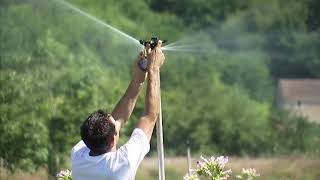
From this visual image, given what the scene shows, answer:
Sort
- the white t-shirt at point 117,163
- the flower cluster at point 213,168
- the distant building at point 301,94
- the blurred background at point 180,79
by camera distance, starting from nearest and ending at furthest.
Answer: the white t-shirt at point 117,163 < the flower cluster at point 213,168 < the blurred background at point 180,79 < the distant building at point 301,94

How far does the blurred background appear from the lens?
59.9 feet

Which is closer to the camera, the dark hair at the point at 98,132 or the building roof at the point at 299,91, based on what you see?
the dark hair at the point at 98,132

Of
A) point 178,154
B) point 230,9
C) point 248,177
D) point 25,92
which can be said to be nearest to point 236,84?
point 178,154

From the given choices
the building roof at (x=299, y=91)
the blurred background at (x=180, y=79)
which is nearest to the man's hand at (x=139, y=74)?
the blurred background at (x=180, y=79)

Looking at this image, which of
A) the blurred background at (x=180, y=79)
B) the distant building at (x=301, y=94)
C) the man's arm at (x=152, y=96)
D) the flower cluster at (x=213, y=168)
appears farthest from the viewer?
the distant building at (x=301, y=94)

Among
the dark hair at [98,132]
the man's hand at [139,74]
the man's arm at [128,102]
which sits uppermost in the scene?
the man's hand at [139,74]

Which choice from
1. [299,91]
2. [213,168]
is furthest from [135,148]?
[299,91]

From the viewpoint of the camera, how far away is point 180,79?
37656 millimetres

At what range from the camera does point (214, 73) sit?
42875 mm

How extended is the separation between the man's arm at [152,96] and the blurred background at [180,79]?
5.02 ft

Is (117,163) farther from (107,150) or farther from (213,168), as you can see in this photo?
(213,168)

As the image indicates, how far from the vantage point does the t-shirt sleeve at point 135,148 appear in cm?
377

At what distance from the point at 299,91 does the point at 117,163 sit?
4945 centimetres

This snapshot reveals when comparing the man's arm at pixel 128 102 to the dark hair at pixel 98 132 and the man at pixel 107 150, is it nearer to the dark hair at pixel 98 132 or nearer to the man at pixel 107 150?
the man at pixel 107 150
